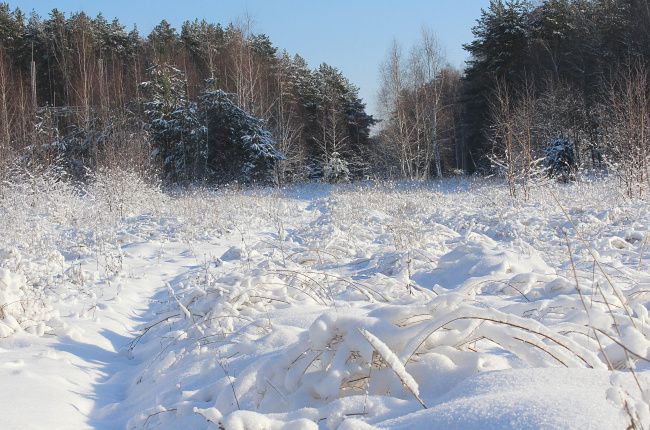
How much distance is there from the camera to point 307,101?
103ft

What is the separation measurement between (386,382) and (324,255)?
3.51 metres

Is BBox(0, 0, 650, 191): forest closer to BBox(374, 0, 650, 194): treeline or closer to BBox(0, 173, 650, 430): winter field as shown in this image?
BBox(374, 0, 650, 194): treeline

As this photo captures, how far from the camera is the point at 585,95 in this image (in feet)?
67.9

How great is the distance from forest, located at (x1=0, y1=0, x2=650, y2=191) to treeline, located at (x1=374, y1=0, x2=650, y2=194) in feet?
0.32

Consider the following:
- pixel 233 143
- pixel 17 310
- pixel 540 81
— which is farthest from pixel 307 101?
pixel 17 310

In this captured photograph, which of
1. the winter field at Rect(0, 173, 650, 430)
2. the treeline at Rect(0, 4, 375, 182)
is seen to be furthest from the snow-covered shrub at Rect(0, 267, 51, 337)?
the treeline at Rect(0, 4, 375, 182)

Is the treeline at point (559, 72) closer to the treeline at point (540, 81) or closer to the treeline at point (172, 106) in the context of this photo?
the treeline at point (540, 81)

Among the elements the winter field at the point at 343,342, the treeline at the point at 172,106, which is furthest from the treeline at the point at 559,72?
the winter field at the point at 343,342

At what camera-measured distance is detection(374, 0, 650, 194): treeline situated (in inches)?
694

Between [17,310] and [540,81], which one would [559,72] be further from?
[17,310]

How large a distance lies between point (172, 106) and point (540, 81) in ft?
68.8

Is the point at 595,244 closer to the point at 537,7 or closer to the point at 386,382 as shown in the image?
the point at 386,382

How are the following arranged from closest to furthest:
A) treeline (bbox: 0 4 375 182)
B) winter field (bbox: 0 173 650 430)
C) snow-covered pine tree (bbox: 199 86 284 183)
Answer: winter field (bbox: 0 173 650 430), treeline (bbox: 0 4 375 182), snow-covered pine tree (bbox: 199 86 284 183)

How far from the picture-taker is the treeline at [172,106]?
18.1 m
